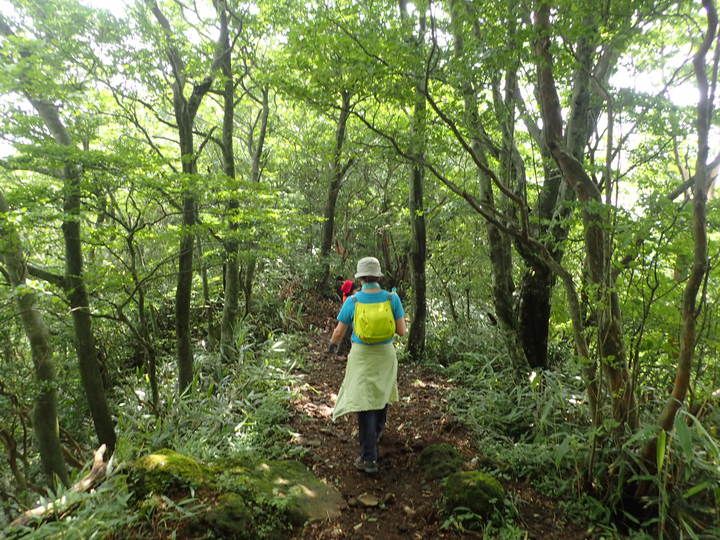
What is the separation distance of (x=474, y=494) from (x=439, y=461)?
0.73m

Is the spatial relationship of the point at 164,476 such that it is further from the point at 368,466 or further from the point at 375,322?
the point at 375,322

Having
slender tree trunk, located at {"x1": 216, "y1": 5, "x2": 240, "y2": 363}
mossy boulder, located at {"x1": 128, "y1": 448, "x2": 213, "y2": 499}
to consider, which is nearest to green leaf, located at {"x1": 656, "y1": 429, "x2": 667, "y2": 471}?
mossy boulder, located at {"x1": 128, "y1": 448, "x2": 213, "y2": 499}

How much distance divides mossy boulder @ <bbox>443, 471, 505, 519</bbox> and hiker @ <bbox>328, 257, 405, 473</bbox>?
85cm

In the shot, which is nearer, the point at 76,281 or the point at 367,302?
the point at 367,302

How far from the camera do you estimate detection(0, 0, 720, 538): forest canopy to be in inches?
126

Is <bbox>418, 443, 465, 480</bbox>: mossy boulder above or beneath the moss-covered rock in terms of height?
beneath

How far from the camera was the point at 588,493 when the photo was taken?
136 inches

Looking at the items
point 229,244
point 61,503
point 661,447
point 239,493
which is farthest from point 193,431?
point 661,447

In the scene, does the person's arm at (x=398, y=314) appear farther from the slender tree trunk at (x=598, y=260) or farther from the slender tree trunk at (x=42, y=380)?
the slender tree trunk at (x=42, y=380)

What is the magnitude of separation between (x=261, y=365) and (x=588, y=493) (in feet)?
17.4

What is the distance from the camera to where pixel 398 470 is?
4.05 m

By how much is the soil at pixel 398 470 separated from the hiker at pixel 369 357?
0.29m

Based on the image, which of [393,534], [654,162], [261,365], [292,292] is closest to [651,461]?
[393,534]

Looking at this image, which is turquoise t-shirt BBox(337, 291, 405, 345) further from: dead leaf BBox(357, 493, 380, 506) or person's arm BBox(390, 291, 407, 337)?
dead leaf BBox(357, 493, 380, 506)
